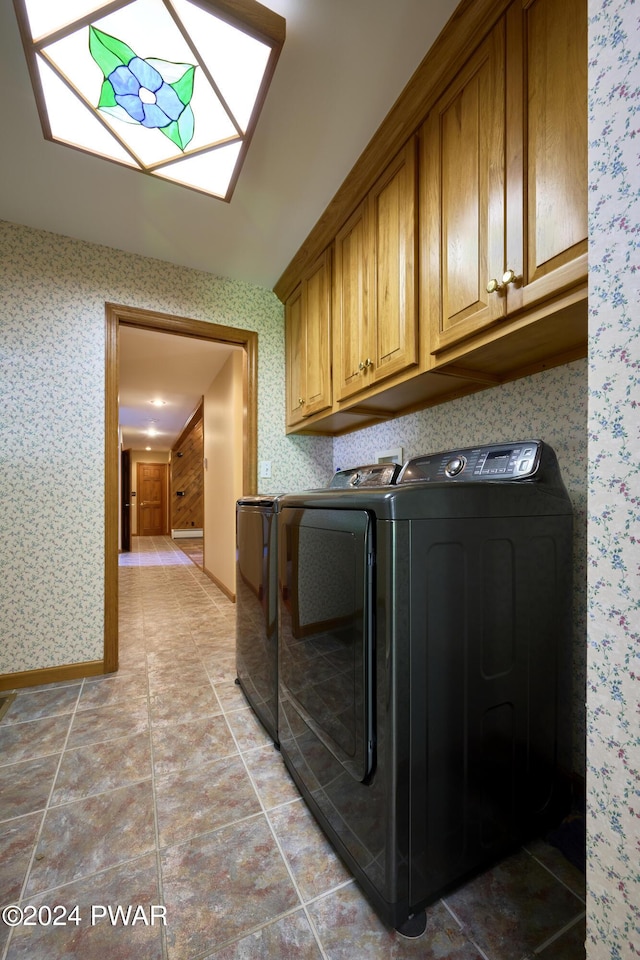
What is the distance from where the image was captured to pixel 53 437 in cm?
206

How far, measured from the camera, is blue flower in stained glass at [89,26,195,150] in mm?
1241

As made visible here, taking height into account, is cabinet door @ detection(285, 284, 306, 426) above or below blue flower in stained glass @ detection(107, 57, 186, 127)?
below

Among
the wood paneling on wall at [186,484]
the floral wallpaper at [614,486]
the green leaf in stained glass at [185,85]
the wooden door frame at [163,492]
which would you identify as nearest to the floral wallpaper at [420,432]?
the floral wallpaper at [614,486]

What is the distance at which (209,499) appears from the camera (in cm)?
498

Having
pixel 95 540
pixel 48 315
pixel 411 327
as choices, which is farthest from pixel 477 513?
pixel 48 315

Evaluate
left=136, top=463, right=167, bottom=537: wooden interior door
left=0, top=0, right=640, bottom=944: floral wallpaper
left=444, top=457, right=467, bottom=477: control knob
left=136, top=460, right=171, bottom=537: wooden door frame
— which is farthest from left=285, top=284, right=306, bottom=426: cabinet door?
left=136, top=463, right=167, bottom=537: wooden interior door

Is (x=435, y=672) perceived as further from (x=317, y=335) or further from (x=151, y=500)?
(x=151, y=500)

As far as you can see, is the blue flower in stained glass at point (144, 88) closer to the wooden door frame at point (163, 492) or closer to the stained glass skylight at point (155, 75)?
the stained glass skylight at point (155, 75)

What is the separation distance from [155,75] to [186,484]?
8.69 m

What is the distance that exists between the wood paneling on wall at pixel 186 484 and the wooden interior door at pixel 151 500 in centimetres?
130

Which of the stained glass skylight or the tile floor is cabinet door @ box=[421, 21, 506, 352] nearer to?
the stained glass skylight

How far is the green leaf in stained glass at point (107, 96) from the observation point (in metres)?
1.33

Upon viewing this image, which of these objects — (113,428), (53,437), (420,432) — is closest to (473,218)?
(420,432)

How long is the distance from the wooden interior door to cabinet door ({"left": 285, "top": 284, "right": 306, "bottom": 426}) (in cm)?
986
